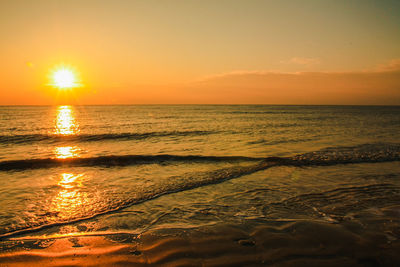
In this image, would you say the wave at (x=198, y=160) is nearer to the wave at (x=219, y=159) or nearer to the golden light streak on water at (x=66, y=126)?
the wave at (x=219, y=159)

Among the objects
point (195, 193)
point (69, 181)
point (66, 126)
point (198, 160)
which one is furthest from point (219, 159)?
point (66, 126)

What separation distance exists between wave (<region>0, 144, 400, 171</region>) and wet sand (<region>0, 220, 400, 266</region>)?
761 cm

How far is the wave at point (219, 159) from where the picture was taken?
12.4 metres

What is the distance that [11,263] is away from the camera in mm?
3979

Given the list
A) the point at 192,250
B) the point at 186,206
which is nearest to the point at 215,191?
the point at 186,206

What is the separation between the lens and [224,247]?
171 inches

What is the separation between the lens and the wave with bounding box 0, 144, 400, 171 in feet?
40.8

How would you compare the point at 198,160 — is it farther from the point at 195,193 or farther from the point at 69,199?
the point at 69,199

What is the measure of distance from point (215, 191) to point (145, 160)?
23.2 ft

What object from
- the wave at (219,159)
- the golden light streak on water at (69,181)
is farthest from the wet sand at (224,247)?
the wave at (219,159)

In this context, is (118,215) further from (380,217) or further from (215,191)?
(380,217)

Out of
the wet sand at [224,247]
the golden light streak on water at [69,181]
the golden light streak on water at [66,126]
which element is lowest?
the golden light streak on water at [69,181]

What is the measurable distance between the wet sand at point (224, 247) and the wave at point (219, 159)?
761 centimetres

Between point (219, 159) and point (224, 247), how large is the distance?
9.57 metres
